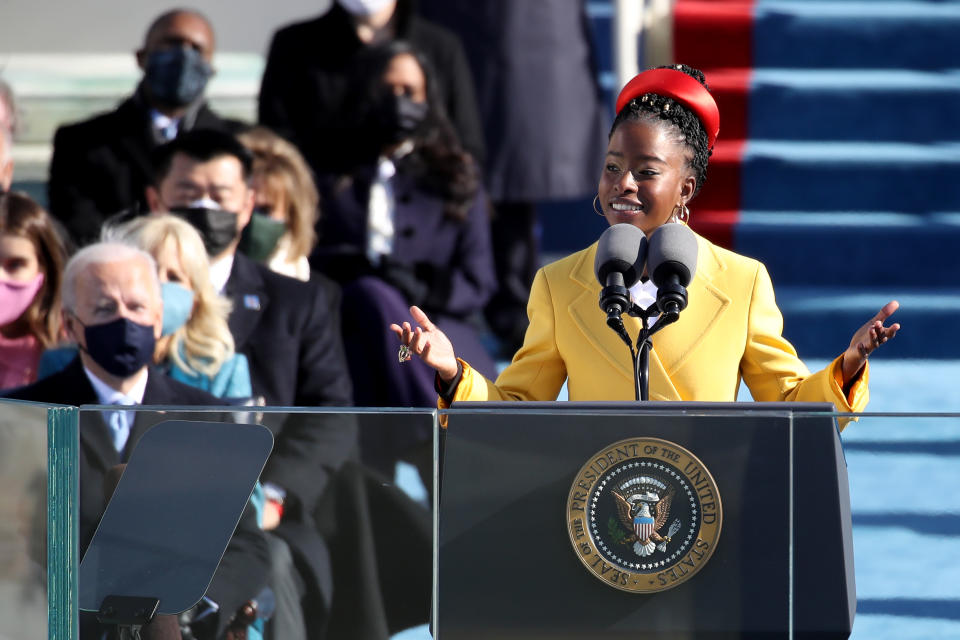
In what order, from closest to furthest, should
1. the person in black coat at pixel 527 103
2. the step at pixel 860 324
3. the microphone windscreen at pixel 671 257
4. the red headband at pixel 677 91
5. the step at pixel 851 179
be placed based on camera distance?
the microphone windscreen at pixel 671 257
the red headband at pixel 677 91
the step at pixel 860 324
the person in black coat at pixel 527 103
the step at pixel 851 179

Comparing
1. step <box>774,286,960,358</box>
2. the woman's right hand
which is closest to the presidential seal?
the woman's right hand

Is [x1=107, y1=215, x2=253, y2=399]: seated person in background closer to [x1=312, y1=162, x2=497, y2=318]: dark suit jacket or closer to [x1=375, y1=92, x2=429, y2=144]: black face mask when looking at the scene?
[x1=312, y1=162, x2=497, y2=318]: dark suit jacket

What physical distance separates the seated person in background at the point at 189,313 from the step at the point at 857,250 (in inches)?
101

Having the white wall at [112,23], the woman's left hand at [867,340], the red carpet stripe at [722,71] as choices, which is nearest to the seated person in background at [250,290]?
the red carpet stripe at [722,71]

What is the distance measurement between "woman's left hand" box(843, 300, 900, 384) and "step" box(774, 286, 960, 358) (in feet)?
11.0

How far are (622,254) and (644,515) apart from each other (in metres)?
0.37

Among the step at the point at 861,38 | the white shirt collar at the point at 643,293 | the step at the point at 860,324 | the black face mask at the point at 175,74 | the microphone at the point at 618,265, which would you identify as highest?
the step at the point at 861,38

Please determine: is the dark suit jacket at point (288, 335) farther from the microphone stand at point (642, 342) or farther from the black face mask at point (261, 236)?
the microphone stand at point (642, 342)

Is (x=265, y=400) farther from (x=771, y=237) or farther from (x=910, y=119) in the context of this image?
(x=910, y=119)

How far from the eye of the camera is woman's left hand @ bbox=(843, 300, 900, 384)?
2354 millimetres

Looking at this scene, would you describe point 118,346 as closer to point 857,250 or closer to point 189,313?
point 189,313

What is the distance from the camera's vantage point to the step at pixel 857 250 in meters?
6.17

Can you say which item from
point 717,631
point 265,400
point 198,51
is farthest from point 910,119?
point 717,631

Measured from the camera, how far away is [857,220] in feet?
20.7
